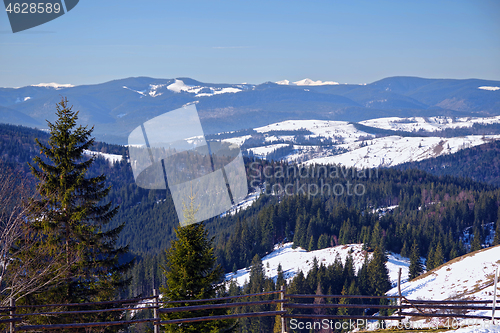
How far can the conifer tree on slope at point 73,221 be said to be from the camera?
18.3 m

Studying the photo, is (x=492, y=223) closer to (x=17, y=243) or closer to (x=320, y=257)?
(x=320, y=257)

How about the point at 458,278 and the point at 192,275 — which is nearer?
the point at 192,275

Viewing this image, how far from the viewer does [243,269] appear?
134 meters

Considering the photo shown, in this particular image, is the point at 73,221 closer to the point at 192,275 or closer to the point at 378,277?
the point at 192,275

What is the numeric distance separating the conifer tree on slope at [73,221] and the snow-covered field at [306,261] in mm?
97413

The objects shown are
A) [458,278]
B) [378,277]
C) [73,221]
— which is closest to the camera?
[73,221]

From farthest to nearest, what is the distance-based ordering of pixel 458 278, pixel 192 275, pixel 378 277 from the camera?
pixel 378 277 < pixel 458 278 < pixel 192 275

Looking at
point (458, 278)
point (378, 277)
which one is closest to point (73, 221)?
point (458, 278)

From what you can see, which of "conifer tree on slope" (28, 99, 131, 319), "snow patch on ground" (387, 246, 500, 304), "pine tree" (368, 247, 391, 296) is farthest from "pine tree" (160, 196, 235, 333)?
"pine tree" (368, 247, 391, 296)

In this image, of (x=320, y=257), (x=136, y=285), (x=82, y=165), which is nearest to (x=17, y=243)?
(x=82, y=165)

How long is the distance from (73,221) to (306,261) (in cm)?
11454

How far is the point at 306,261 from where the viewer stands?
126875 mm

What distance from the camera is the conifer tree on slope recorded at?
18328 mm

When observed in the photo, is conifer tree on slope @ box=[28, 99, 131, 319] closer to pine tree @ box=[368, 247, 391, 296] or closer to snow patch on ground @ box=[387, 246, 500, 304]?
snow patch on ground @ box=[387, 246, 500, 304]
